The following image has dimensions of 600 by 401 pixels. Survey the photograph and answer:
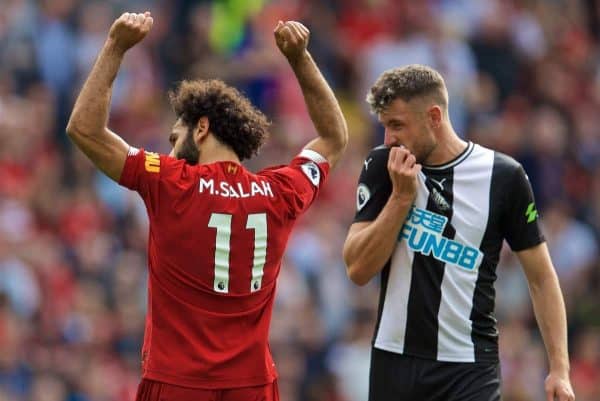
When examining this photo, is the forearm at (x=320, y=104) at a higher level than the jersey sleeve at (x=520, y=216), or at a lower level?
higher

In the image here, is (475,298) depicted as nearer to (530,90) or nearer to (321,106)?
(321,106)

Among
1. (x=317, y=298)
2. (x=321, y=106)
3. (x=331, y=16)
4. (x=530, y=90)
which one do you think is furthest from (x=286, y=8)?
(x=321, y=106)

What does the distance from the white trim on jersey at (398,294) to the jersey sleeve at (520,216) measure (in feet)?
1.32

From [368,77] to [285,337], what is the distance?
13.6ft

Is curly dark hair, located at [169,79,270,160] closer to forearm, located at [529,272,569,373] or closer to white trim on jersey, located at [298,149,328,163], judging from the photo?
white trim on jersey, located at [298,149,328,163]

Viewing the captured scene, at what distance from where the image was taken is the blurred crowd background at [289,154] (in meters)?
12.7

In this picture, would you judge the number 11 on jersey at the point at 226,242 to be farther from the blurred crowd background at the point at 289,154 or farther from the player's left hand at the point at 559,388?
the blurred crowd background at the point at 289,154

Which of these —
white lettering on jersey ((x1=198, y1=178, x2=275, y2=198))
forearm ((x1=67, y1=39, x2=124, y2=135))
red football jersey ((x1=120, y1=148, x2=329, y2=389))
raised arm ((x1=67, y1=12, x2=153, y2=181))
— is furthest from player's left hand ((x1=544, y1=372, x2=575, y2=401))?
forearm ((x1=67, y1=39, x2=124, y2=135))

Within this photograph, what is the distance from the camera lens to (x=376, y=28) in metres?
16.9

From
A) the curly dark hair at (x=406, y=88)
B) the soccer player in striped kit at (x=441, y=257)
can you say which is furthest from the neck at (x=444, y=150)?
the curly dark hair at (x=406, y=88)

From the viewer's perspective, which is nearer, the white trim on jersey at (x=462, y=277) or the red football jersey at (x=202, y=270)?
the red football jersey at (x=202, y=270)

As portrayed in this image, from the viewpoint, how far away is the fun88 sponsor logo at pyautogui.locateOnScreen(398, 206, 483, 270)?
7.11m

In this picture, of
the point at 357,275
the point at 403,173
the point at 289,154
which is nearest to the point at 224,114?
the point at 403,173

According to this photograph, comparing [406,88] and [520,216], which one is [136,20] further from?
[520,216]
